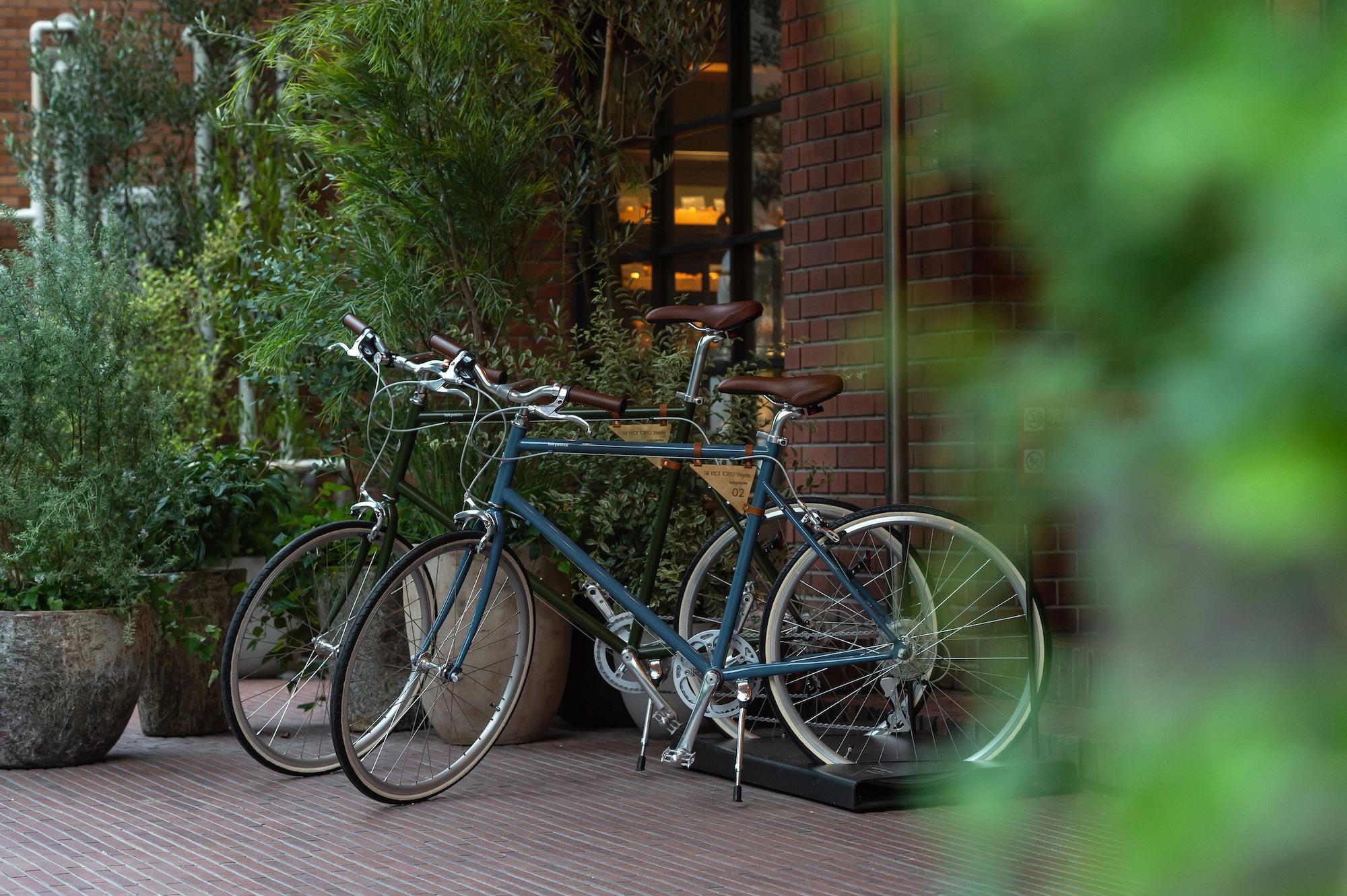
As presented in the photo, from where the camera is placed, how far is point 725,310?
437 centimetres

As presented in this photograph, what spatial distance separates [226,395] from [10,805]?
4.93 m

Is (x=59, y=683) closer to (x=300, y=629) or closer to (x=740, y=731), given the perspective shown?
(x=300, y=629)

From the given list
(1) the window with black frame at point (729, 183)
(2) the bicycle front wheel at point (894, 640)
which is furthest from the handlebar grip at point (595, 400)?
(1) the window with black frame at point (729, 183)

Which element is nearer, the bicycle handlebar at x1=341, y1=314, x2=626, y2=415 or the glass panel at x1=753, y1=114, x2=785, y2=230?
the bicycle handlebar at x1=341, y1=314, x2=626, y2=415

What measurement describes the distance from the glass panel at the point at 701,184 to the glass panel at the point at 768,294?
31 cm

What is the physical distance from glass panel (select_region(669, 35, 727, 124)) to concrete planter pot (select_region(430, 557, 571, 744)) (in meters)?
2.88

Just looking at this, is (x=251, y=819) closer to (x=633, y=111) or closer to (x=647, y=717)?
(x=647, y=717)

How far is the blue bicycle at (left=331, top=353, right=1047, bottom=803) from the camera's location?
399 cm

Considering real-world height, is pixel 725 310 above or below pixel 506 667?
above

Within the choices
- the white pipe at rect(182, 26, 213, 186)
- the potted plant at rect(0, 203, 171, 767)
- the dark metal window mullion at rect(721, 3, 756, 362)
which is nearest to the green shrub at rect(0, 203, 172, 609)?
the potted plant at rect(0, 203, 171, 767)

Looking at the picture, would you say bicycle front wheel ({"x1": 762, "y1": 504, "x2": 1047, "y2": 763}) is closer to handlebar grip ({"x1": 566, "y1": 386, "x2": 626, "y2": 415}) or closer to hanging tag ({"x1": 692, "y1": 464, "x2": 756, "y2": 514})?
hanging tag ({"x1": 692, "y1": 464, "x2": 756, "y2": 514})

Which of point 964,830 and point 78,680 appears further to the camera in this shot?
point 78,680

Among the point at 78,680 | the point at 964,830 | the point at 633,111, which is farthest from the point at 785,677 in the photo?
the point at 964,830

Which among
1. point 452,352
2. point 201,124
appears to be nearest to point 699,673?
point 452,352
